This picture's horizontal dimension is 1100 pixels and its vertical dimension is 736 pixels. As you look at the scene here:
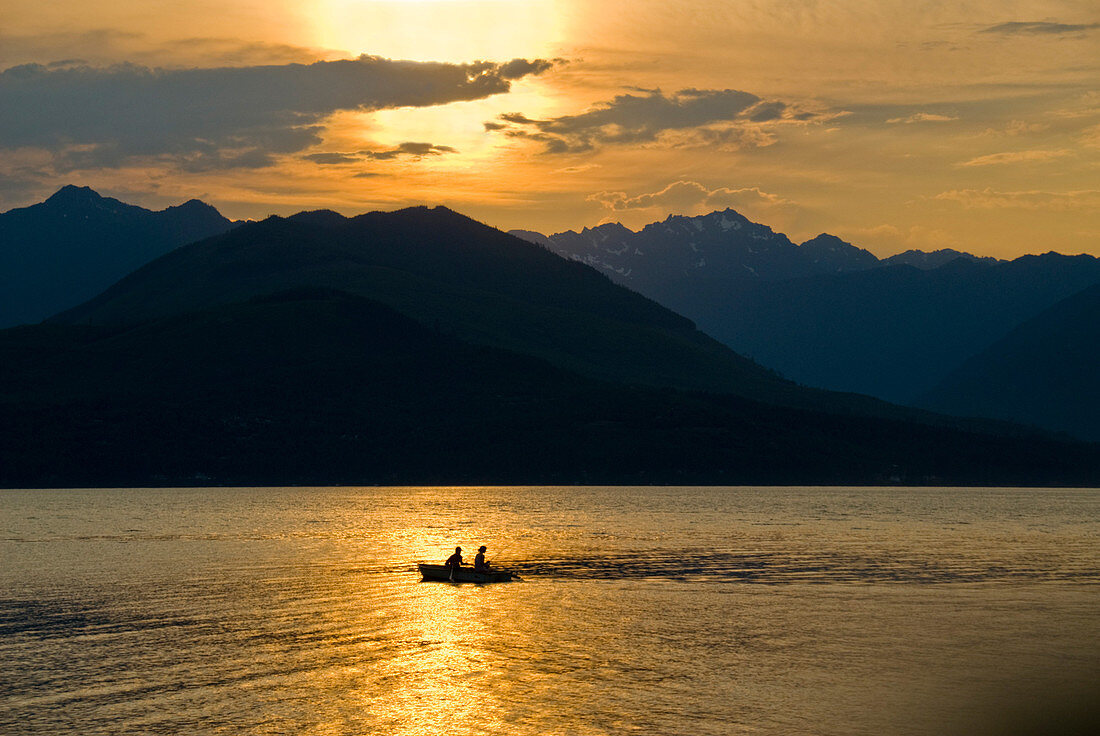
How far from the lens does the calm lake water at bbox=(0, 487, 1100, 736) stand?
55094 mm

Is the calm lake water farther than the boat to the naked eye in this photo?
No

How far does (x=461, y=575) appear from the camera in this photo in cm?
10594

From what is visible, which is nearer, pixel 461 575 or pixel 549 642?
pixel 549 642

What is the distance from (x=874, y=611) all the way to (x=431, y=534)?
87810mm

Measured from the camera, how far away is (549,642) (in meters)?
75.2

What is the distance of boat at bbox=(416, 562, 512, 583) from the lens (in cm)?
10594

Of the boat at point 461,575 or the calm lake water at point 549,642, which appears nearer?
the calm lake water at point 549,642

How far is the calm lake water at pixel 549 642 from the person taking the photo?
55.1 m

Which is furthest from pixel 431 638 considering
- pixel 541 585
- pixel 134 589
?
pixel 134 589

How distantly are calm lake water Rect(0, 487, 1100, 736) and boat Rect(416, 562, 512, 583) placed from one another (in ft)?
3.71

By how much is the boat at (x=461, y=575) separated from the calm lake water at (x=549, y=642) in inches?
44.5

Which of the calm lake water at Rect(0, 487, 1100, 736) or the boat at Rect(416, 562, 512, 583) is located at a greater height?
the boat at Rect(416, 562, 512, 583)

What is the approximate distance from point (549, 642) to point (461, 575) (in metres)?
31.8

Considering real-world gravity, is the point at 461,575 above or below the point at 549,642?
above
